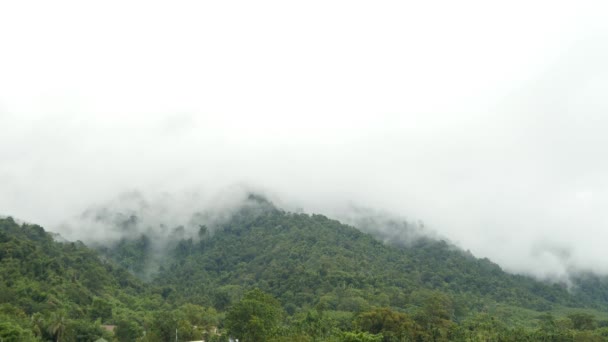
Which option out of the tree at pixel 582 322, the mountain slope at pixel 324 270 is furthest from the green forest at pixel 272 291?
the mountain slope at pixel 324 270

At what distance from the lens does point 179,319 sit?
253 feet

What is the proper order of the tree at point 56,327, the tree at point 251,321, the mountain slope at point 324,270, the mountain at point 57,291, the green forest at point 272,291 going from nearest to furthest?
the tree at point 251,321
the tree at point 56,327
the mountain at point 57,291
the green forest at point 272,291
the mountain slope at point 324,270

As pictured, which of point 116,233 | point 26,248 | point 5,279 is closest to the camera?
point 5,279

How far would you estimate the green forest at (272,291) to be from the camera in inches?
2749

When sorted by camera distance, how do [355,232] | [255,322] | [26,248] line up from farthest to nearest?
[355,232] → [26,248] → [255,322]

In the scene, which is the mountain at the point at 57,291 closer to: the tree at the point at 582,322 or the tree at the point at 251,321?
the tree at the point at 251,321

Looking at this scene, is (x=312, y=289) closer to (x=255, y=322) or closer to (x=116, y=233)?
(x=255, y=322)

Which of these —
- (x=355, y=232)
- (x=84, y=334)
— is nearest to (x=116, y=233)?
(x=355, y=232)

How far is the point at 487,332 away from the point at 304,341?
101 feet

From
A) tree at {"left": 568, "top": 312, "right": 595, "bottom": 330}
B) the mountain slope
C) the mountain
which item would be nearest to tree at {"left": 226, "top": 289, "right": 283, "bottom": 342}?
the mountain

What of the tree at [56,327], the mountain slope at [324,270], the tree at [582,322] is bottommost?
the tree at [56,327]

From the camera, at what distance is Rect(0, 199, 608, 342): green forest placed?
69.8 metres

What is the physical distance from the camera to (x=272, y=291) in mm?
123938

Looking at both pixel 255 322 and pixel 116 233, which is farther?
pixel 116 233
